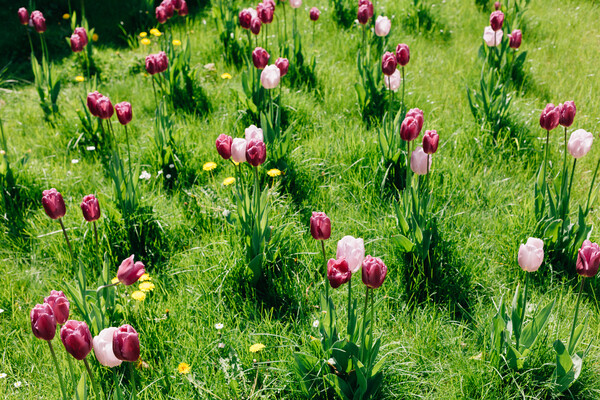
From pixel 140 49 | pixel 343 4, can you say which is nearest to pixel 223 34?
pixel 140 49

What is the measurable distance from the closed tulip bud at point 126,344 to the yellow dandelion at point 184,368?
606 millimetres

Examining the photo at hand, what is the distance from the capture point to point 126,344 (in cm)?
148

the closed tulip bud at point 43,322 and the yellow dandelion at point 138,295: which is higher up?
the closed tulip bud at point 43,322

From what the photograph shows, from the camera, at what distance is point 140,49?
4.86 m

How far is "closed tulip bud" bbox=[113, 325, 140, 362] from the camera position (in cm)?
148

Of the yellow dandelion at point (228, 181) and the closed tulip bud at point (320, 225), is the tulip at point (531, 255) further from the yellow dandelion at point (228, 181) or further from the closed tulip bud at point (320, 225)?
the yellow dandelion at point (228, 181)

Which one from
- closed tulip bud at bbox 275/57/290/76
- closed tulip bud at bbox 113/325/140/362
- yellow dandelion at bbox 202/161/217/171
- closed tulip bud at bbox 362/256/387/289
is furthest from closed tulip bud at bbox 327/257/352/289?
closed tulip bud at bbox 275/57/290/76

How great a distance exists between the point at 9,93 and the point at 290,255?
301 cm

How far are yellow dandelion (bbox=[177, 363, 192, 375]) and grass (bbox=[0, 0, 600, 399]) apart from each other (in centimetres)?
4

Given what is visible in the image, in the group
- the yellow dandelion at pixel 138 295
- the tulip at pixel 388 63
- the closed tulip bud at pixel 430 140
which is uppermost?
the tulip at pixel 388 63

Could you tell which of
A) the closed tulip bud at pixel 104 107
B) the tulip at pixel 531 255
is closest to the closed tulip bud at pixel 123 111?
the closed tulip bud at pixel 104 107

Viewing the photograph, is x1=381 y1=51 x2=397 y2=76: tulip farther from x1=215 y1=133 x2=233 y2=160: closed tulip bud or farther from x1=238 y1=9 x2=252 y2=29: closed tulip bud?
x1=238 y1=9 x2=252 y2=29: closed tulip bud

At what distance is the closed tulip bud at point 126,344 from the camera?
1476 mm

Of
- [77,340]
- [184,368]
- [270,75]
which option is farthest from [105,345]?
[270,75]
